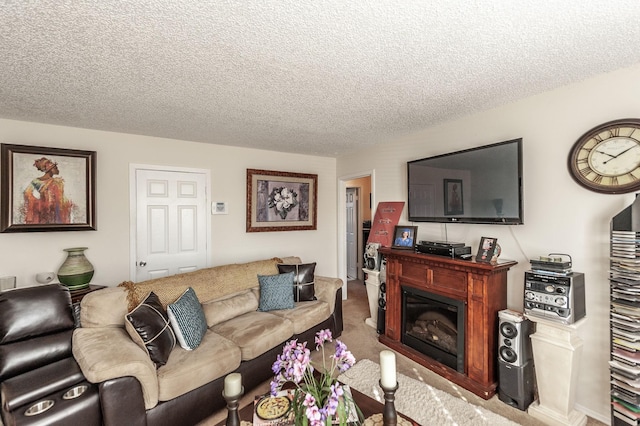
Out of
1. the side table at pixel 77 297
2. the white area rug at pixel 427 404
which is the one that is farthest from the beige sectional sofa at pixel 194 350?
the white area rug at pixel 427 404

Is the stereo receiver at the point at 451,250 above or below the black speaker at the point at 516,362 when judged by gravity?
above

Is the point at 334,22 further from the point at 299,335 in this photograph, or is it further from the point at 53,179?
the point at 53,179

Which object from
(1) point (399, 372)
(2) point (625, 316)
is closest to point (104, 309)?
(1) point (399, 372)

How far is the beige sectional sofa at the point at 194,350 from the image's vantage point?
5.49ft

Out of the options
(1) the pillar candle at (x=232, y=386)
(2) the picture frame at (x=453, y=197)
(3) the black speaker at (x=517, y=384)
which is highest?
(2) the picture frame at (x=453, y=197)

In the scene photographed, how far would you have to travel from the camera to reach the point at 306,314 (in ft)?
9.72

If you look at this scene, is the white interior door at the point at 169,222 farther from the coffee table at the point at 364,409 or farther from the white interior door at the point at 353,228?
the white interior door at the point at 353,228

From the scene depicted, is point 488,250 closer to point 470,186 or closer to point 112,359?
point 470,186

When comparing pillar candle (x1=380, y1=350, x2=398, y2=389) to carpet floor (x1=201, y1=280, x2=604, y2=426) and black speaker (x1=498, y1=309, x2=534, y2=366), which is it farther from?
black speaker (x1=498, y1=309, x2=534, y2=366)

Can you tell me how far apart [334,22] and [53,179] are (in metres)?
3.22

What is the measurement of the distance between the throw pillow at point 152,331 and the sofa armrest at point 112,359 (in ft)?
0.21

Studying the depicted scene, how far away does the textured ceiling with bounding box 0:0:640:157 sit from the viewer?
51.6 inches

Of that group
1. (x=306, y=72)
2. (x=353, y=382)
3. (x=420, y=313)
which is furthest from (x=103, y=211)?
(x=420, y=313)

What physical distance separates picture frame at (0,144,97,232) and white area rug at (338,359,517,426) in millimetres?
3175
